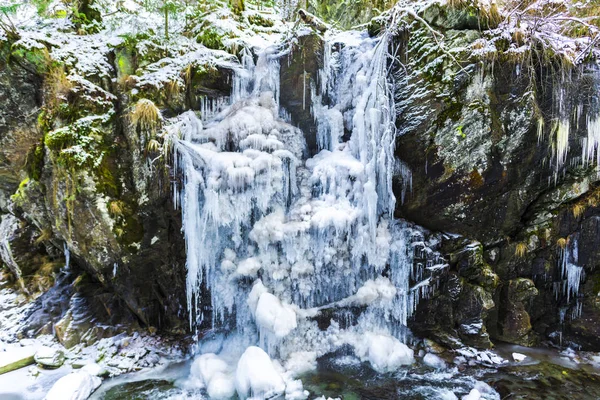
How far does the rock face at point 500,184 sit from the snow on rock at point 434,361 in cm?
49

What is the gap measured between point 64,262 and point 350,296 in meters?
6.74

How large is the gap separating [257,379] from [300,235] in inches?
93.1

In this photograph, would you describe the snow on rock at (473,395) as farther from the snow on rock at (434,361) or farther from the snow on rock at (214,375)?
the snow on rock at (214,375)

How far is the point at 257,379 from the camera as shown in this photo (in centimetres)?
469

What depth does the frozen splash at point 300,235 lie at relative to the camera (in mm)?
5656

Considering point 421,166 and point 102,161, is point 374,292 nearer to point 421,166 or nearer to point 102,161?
point 421,166

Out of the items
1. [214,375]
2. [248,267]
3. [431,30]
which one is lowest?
[214,375]

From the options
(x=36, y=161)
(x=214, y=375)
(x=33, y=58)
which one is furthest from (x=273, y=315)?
(x=33, y=58)

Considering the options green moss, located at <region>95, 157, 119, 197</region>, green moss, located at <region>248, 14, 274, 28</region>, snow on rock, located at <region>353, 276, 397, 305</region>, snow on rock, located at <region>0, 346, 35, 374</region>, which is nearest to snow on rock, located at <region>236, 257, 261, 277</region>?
snow on rock, located at <region>353, 276, 397, 305</region>

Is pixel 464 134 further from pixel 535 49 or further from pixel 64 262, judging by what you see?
pixel 64 262

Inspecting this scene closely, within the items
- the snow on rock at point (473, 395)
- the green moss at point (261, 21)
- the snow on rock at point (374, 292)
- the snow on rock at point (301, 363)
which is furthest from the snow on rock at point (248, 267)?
the green moss at point (261, 21)

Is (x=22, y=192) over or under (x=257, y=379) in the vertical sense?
over

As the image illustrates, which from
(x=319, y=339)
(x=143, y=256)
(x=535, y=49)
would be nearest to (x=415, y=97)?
(x=535, y=49)

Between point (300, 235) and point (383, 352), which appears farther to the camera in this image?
point (300, 235)
